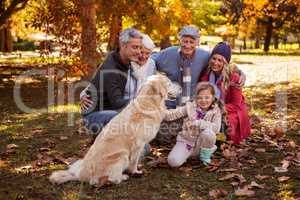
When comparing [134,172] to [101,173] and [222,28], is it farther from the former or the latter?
[222,28]

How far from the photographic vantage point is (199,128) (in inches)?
238

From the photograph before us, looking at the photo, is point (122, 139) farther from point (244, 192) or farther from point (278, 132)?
point (278, 132)

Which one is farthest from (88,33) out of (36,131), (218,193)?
(218,193)

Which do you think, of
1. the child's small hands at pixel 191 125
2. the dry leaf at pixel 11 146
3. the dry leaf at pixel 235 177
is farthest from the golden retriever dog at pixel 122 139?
the dry leaf at pixel 11 146

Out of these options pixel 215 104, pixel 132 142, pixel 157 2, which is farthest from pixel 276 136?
pixel 157 2

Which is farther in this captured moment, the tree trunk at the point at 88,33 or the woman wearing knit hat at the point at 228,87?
the tree trunk at the point at 88,33

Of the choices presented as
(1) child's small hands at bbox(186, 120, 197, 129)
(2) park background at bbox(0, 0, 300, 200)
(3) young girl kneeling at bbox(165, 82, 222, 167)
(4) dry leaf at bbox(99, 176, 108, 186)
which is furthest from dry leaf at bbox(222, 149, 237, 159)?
(4) dry leaf at bbox(99, 176, 108, 186)

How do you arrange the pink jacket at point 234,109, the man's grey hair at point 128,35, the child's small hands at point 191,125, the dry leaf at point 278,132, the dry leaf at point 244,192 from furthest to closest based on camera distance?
1. the dry leaf at point 278,132
2. the pink jacket at point 234,109
3. the child's small hands at point 191,125
4. the man's grey hair at point 128,35
5. the dry leaf at point 244,192

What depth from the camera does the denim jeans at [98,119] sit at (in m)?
6.21

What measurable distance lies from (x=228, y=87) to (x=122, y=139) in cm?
246

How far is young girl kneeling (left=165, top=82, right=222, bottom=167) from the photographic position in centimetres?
595

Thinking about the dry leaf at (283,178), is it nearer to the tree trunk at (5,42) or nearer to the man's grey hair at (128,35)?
the man's grey hair at (128,35)

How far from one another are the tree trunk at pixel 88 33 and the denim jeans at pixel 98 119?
5338mm

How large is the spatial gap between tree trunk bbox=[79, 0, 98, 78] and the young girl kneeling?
6.07m
